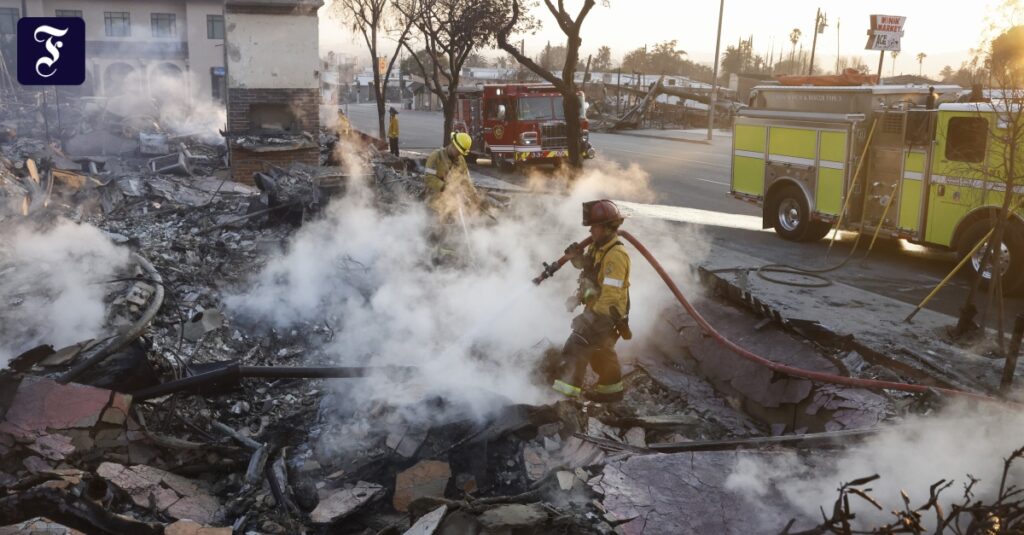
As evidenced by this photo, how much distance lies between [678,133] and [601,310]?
35991 mm

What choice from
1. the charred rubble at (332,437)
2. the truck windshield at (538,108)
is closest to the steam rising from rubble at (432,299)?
the charred rubble at (332,437)

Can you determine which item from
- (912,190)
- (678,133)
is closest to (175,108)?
(678,133)

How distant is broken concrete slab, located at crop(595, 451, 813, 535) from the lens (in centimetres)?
385

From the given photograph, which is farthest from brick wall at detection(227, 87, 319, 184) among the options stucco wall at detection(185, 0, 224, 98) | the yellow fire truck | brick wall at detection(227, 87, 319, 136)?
stucco wall at detection(185, 0, 224, 98)

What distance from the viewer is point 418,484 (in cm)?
446

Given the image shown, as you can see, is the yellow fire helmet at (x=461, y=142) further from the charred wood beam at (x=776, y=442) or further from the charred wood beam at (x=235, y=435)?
the charred wood beam at (x=776, y=442)

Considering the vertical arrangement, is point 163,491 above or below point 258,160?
below

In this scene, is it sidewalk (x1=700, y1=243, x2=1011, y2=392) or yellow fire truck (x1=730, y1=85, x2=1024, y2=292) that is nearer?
sidewalk (x1=700, y1=243, x2=1011, y2=392)

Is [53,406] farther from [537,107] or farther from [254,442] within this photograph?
[537,107]

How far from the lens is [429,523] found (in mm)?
3672

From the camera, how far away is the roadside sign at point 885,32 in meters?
16.3

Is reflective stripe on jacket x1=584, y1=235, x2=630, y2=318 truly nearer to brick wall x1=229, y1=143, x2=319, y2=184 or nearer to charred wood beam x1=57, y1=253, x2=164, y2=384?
charred wood beam x1=57, y1=253, x2=164, y2=384

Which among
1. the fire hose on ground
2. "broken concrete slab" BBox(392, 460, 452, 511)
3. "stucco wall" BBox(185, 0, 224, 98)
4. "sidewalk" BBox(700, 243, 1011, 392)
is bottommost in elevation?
"broken concrete slab" BBox(392, 460, 452, 511)

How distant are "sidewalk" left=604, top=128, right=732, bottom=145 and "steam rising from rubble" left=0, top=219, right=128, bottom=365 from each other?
2876cm
